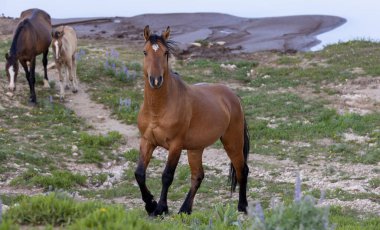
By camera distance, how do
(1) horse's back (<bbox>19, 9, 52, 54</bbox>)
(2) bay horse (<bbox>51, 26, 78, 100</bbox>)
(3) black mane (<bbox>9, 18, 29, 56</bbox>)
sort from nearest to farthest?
(3) black mane (<bbox>9, 18, 29, 56</bbox>)
(2) bay horse (<bbox>51, 26, 78, 100</bbox>)
(1) horse's back (<bbox>19, 9, 52, 54</bbox>)

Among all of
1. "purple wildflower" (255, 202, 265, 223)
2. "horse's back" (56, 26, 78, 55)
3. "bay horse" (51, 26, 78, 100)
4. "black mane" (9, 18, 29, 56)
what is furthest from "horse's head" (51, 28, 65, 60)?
"purple wildflower" (255, 202, 265, 223)

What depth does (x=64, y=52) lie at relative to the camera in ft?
50.3

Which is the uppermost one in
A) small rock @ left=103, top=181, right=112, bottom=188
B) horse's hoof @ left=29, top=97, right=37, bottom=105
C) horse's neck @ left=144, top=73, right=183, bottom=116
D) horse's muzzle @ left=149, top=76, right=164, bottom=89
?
horse's muzzle @ left=149, top=76, right=164, bottom=89

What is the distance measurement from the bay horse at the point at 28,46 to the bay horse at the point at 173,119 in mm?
6798

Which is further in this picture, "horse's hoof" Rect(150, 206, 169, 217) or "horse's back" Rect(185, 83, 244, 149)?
"horse's back" Rect(185, 83, 244, 149)

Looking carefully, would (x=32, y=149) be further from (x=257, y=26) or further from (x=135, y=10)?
(x=135, y=10)

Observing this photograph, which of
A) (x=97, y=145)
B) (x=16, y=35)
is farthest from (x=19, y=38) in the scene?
(x=97, y=145)

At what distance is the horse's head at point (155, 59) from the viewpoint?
741cm

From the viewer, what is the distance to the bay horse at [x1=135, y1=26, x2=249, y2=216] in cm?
761

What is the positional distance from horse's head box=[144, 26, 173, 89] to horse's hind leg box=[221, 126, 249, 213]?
1.60 metres

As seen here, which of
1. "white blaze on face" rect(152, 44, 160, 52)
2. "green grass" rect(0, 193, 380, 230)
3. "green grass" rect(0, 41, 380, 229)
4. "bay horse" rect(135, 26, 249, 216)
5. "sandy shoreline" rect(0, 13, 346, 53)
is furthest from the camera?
"sandy shoreline" rect(0, 13, 346, 53)

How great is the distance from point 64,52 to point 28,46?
895 millimetres

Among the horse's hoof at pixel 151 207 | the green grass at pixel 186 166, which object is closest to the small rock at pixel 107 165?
the green grass at pixel 186 166

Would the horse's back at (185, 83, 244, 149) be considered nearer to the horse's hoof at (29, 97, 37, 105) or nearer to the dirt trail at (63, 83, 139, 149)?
the dirt trail at (63, 83, 139, 149)
